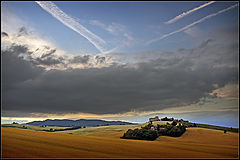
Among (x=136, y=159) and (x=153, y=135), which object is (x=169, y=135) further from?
(x=136, y=159)

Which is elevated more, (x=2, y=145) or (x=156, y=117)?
(x=2, y=145)

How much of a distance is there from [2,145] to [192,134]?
68.1 meters

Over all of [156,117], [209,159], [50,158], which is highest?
[50,158]

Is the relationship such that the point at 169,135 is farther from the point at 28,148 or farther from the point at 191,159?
the point at 28,148

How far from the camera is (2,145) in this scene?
1405 centimetres

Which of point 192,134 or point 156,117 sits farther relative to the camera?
point 156,117

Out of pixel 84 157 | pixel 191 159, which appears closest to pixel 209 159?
pixel 191 159

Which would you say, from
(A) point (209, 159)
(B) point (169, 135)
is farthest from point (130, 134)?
(A) point (209, 159)

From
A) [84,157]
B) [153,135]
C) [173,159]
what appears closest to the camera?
[84,157]

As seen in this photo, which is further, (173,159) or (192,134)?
(192,134)

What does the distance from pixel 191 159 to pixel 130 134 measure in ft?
150

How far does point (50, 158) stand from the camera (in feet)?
40.5

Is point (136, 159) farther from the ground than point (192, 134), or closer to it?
farther from the ground

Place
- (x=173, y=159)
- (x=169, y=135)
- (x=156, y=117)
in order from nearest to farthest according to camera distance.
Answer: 1. (x=173, y=159)
2. (x=169, y=135)
3. (x=156, y=117)
